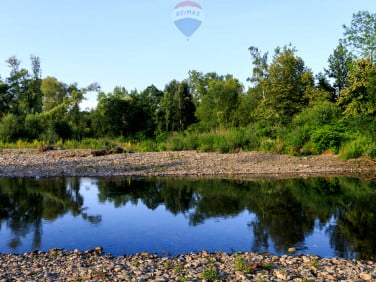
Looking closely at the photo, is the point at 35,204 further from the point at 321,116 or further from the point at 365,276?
the point at 321,116

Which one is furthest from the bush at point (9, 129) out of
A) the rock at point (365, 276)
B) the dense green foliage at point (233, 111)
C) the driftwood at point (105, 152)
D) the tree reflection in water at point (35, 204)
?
the rock at point (365, 276)

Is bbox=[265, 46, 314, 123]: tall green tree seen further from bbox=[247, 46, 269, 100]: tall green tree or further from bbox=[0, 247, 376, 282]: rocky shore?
bbox=[0, 247, 376, 282]: rocky shore

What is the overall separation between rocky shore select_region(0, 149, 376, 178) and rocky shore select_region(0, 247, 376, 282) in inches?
370

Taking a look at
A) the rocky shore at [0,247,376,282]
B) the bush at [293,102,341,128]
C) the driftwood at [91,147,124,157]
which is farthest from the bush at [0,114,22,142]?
the rocky shore at [0,247,376,282]

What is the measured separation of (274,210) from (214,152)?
11539 millimetres

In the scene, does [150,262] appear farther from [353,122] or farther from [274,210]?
[353,122]

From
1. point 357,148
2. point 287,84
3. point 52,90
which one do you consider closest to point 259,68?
point 287,84

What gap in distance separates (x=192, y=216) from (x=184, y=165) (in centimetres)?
797

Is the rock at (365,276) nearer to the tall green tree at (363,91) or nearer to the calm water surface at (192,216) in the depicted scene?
the calm water surface at (192,216)

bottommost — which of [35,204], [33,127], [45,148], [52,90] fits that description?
[35,204]

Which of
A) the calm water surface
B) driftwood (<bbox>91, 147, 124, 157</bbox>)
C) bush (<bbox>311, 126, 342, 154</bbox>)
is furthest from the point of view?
driftwood (<bbox>91, 147, 124, 157</bbox>)

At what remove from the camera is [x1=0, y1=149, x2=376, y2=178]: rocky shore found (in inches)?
611

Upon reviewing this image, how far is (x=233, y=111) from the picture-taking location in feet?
117

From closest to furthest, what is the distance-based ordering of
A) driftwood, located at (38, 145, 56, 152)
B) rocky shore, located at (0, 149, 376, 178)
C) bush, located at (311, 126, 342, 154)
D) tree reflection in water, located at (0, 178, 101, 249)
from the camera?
tree reflection in water, located at (0, 178, 101, 249) → rocky shore, located at (0, 149, 376, 178) → bush, located at (311, 126, 342, 154) → driftwood, located at (38, 145, 56, 152)
